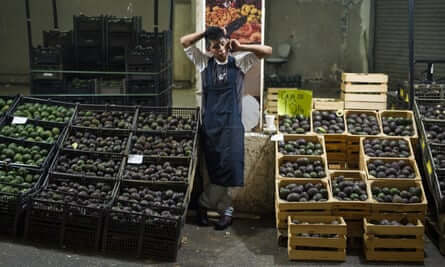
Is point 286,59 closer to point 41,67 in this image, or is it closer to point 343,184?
point 41,67

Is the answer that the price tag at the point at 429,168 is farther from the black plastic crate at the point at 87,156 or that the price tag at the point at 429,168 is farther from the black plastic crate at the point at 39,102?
the black plastic crate at the point at 39,102

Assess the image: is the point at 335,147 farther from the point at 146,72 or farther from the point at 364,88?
the point at 146,72

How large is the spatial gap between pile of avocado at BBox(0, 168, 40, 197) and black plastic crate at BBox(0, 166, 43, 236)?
13mm

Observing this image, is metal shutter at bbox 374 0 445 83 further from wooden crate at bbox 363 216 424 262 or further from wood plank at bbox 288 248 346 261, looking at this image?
wood plank at bbox 288 248 346 261

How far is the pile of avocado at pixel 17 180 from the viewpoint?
236 inches

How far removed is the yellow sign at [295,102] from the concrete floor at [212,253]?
123 cm

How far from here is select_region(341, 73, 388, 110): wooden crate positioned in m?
8.35

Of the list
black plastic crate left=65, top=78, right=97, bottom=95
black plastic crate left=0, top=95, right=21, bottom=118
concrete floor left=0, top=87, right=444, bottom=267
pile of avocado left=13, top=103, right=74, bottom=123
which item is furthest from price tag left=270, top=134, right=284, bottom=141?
black plastic crate left=0, top=95, right=21, bottom=118

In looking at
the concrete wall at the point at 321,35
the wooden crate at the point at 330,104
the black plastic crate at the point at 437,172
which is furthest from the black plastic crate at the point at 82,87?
the concrete wall at the point at 321,35

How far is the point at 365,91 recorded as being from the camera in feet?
27.5

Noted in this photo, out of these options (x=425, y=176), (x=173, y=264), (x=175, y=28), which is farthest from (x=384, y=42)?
(x=173, y=264)

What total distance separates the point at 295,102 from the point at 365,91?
2.02 metres

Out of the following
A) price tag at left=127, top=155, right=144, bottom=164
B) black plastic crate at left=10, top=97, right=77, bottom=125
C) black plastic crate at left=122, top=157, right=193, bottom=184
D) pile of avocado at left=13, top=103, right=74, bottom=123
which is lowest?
black plastic crate at left=122, top=157, right=193, bottom=184

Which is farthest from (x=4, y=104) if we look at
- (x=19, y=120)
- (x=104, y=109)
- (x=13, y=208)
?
(x=13, y=208)
